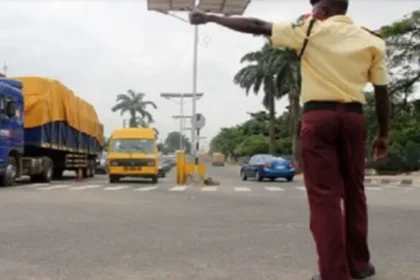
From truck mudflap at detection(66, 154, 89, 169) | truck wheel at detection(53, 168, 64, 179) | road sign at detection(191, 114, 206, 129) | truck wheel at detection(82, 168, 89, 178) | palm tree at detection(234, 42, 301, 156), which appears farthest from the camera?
palm tree at detection(234, 42, 301, 156)

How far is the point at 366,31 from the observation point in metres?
4.67

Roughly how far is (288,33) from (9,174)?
18177mm

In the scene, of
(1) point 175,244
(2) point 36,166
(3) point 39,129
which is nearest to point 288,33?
(1) point 175,244

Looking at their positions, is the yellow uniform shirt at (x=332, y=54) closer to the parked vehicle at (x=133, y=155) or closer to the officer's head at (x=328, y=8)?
the officer's head at (x=328, y=8)

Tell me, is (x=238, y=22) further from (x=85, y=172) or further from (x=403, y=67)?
(x=403, y=67)

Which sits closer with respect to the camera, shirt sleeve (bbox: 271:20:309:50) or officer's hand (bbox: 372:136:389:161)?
shirt sleeve (bbox: 271:20:309:50)

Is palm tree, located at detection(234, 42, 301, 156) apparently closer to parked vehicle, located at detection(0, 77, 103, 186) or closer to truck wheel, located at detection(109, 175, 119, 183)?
parked vehicle, located at detection(0, 77, 103, 186)

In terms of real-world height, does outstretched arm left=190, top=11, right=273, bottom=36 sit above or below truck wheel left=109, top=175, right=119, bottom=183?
above

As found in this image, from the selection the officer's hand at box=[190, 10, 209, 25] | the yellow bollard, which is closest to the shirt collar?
the officer's hand at box=[190, 10, 209, 25]

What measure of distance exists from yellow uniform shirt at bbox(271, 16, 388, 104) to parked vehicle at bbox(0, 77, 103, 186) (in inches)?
679

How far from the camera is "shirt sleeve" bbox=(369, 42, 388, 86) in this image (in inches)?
184

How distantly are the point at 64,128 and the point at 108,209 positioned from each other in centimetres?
1672

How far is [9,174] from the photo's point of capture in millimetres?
21328

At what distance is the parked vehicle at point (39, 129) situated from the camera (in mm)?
21062
